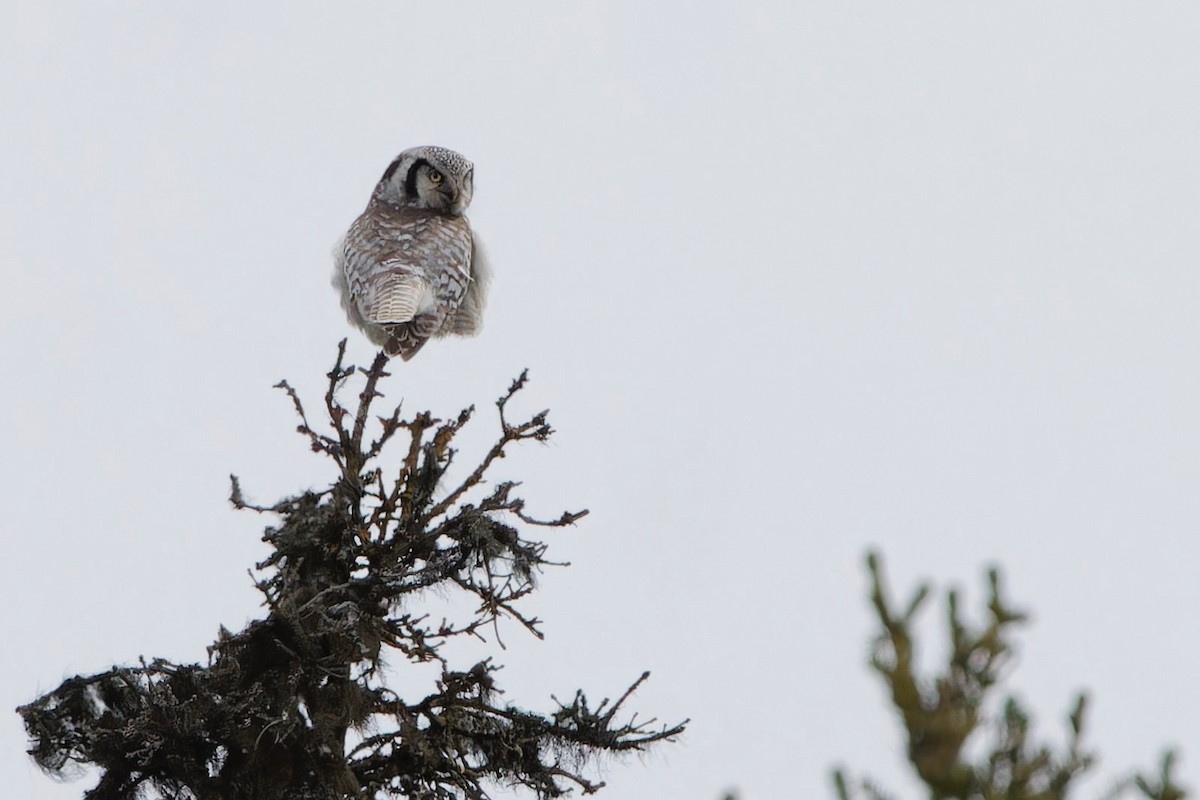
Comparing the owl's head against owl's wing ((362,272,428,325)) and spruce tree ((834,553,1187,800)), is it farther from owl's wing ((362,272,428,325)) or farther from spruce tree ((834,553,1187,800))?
spruce tree ((834,553,1187,800))

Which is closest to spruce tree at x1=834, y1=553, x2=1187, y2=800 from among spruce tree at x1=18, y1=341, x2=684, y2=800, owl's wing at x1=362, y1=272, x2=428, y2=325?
spruce tree at x1=18, y1=341, x2=684, y2=800

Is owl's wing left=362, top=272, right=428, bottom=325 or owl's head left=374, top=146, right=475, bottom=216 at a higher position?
owl's head left=374, top=146, right=475, bottom=216

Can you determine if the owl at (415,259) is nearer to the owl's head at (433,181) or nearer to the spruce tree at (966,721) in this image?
the owl's head at (433,181)

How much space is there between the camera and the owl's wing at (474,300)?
351 inches

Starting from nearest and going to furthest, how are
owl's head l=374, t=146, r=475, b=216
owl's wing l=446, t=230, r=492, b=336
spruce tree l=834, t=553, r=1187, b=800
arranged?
1. spruce tree l=834, t=553, r=1187, b=800
2. owl's wing l=446, t=230, r=492, b=336
3. owl's head l=374, t=146, r=475, b=216

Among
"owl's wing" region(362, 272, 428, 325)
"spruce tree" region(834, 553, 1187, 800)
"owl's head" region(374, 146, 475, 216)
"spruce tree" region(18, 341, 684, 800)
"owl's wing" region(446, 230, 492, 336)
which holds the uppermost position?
"owl's head" region(374, 146, 475, 216)

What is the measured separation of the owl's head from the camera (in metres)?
9.20

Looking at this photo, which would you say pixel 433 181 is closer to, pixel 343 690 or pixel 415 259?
pixel 415 259

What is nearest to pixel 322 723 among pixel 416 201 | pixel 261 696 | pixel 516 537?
pixel 261 696

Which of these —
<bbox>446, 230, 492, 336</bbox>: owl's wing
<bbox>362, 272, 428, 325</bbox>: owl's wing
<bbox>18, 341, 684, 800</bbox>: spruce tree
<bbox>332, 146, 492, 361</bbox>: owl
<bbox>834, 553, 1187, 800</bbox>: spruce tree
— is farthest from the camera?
<bbox>446, 230, 492, 336</bbox>: owl's wing

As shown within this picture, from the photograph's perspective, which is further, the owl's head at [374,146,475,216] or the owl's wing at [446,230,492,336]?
the owl's head at [374,146,475,216]

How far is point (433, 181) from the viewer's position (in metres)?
9.26

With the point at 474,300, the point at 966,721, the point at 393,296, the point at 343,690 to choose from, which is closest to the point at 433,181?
the point at 474,300

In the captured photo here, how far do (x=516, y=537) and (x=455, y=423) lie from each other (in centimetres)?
54
